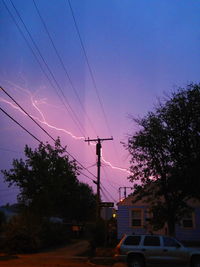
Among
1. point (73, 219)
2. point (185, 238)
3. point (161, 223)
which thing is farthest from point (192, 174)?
point (73, 219)

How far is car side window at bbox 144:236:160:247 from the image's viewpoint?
56.7 ft

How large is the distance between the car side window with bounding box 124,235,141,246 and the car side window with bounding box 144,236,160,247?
13.4 inches

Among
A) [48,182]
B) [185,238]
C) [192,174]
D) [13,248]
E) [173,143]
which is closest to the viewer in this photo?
[192,174]

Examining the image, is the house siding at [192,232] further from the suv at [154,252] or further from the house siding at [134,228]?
the suv at [154,252]

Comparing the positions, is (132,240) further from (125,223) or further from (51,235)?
(51,235)

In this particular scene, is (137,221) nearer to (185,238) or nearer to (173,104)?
(185,238)

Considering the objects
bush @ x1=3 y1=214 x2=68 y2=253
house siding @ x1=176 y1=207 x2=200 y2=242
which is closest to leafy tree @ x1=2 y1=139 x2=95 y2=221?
bush @ x1=3 y1=214 x2=68 y2=253

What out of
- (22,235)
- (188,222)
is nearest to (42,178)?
(22,235)

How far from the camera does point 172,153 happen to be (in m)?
22.2

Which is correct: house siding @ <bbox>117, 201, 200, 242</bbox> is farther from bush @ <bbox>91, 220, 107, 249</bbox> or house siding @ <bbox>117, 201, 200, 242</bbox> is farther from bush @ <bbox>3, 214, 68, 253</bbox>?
bush @ <bbox>3, 214, 68, 253</bbox>

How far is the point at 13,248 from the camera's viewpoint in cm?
2798

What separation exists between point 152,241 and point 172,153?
6.33 m

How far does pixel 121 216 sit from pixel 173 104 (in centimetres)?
1279

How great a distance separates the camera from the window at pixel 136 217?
31625mm
